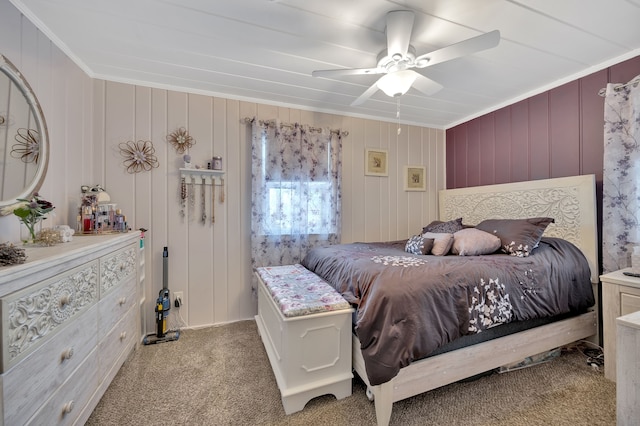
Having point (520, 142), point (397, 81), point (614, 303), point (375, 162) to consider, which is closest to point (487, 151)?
point (520, 142)

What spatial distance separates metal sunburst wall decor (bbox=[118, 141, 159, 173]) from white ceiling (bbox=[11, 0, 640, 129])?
582 millimetres

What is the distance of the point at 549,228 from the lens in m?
2.38

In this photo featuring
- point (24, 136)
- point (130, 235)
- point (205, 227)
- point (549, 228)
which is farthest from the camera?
point (205, 227)

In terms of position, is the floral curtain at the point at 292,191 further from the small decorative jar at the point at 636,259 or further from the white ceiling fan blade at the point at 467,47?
the small decorative jar at the point at 636,259

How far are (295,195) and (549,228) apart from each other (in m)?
2.51

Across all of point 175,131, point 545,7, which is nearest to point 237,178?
point 175,131

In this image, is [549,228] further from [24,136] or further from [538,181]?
[24,136]

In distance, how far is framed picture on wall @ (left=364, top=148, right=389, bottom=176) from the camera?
3182 mm

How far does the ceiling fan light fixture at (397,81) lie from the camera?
1.67 m

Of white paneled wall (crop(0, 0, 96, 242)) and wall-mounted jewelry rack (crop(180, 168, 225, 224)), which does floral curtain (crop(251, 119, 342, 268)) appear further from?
white paneled wall (crop(0, 0, 96, 242))

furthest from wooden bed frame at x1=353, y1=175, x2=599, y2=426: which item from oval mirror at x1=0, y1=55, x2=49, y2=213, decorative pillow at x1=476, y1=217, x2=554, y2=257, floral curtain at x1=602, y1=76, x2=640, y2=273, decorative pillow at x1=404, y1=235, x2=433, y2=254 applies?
oval mirror at x1=0, y1=55, x2=49, y2=213

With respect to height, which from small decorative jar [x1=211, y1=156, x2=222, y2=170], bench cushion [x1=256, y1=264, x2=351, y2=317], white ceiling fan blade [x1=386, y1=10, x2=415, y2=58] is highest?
white ceiling fan blade [x1=386, y1=10, x2=415, y2=58]

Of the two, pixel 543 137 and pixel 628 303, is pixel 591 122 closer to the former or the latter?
pixel 543 137

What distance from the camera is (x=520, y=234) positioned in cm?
210
